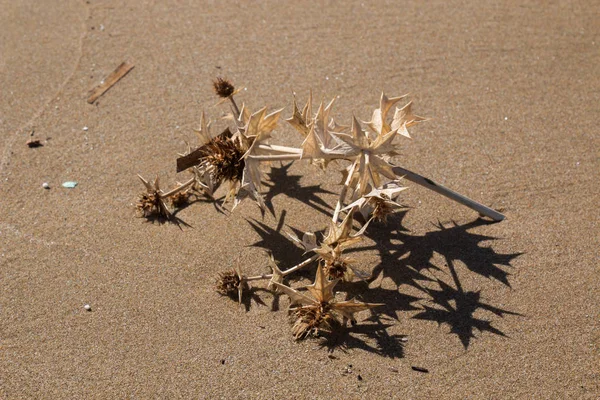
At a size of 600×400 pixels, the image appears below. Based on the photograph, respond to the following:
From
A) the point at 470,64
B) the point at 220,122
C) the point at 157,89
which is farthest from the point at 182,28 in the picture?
the point at 470,64

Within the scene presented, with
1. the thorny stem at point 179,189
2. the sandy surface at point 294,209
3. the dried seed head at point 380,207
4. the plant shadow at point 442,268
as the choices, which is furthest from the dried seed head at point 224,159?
the plant shadow at point 442,268

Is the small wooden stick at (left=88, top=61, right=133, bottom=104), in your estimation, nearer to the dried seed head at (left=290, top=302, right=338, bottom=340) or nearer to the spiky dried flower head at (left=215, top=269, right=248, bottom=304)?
the spiky dried flower head at (left=215, top=269, right=248, bottom=304)

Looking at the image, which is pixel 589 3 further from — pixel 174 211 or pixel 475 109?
pixel 174 211

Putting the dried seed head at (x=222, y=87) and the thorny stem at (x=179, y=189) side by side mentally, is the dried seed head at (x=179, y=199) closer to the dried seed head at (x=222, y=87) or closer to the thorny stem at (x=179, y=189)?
the thorny stem at (x=179, y=189)

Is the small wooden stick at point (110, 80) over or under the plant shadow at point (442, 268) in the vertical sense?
under

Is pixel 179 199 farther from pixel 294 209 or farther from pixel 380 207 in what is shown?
pixel 380 207

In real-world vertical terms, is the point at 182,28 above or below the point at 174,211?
above
